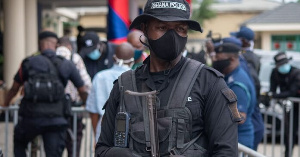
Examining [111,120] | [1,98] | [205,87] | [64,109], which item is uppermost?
[205,87]

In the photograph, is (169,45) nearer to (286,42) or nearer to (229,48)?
(229,48)

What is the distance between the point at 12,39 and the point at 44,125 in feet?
29.3

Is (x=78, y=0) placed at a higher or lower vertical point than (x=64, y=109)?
higher

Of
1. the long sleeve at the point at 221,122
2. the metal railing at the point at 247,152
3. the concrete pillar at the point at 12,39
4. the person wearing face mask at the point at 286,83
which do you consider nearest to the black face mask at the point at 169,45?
the long sleeve at the point at 221,122

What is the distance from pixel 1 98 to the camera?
46.2 feet

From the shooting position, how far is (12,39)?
14531mm

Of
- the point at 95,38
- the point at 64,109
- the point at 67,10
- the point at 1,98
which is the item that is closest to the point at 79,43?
the point at 95,38

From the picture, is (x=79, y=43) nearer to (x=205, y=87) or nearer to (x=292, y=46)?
(x=205, y=87)

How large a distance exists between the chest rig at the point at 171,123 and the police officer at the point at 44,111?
3.15 m

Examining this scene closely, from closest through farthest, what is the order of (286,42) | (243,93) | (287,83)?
(243,93)
(287,83)
(286,42)

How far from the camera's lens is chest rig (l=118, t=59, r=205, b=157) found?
112 inches

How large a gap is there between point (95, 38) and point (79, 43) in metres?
0.56

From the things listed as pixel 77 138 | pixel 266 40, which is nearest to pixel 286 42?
pixel 266 40

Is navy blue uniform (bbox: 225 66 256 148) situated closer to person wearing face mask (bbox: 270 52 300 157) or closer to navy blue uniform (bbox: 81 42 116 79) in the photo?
navy blue uniform (bbox: 81 42 116 79)
